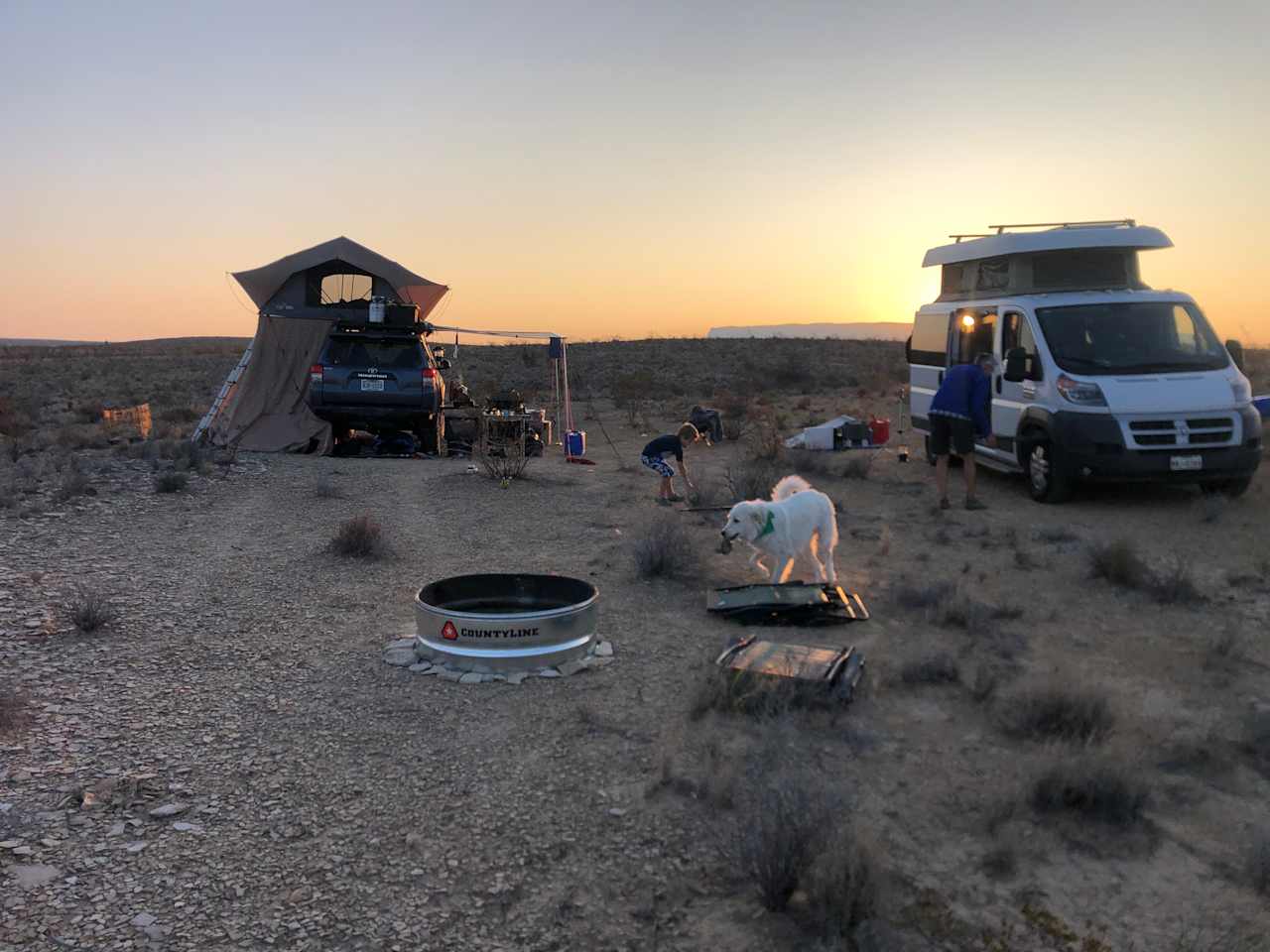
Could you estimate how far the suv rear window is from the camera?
14305mm

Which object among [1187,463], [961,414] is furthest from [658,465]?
[1187,463]

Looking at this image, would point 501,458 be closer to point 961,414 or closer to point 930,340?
point 961,414

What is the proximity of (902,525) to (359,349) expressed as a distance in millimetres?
8442

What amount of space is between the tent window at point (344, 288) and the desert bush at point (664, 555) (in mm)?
10669

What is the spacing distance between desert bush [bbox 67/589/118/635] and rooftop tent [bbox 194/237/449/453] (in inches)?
366

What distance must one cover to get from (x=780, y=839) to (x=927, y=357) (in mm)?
11371

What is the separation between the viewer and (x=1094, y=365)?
10.3 meters

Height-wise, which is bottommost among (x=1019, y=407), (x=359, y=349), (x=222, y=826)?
(x=222, y=826)

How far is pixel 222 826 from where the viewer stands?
380 centimetres

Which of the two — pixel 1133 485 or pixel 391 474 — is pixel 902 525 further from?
pixel 391 474

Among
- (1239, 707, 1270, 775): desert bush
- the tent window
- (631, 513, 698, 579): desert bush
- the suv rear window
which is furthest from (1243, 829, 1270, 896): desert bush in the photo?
the tent window

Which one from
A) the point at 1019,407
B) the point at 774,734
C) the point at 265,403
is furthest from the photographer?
the point at 265,403

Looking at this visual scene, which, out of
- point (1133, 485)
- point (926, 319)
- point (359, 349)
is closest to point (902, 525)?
point (1133, 485)

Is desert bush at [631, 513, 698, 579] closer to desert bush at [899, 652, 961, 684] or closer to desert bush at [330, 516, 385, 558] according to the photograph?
desert bush at [330, 516, 385, 558]
